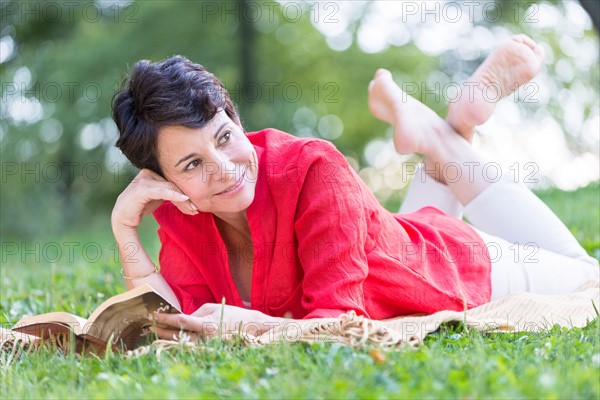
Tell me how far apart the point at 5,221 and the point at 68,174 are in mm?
3752

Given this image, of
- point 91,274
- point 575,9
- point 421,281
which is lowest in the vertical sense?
point 91,274

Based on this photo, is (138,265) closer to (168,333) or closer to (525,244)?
(168,333)

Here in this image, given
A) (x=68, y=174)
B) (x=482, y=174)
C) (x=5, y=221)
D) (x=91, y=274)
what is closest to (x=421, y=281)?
(x=482, y=174)

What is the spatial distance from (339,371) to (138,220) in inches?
50.9

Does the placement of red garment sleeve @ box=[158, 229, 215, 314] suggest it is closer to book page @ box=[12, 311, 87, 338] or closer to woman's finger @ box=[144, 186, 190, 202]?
woman's finger @ box=[144, 186, 190, 202]

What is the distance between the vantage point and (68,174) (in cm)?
1495

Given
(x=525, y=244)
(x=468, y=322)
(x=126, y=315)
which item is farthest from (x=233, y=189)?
(x=525, y=244)

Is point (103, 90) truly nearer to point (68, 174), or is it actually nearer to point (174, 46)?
point (174, 46)

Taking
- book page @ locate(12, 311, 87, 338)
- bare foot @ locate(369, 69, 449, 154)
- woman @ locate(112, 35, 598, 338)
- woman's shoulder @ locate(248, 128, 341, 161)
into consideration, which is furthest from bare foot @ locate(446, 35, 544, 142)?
book page @ locate(12, 311, 87, 338)

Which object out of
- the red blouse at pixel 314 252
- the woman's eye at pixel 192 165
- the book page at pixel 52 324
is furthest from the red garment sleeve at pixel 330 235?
the book page at pixel 52 324

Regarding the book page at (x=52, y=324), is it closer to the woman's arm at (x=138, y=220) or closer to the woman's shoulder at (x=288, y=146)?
the woman's arm at (x=138, y=220)

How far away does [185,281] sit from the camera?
2969 mm

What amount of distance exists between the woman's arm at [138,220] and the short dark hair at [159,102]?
8cm

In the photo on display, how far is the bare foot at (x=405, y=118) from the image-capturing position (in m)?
3.69
